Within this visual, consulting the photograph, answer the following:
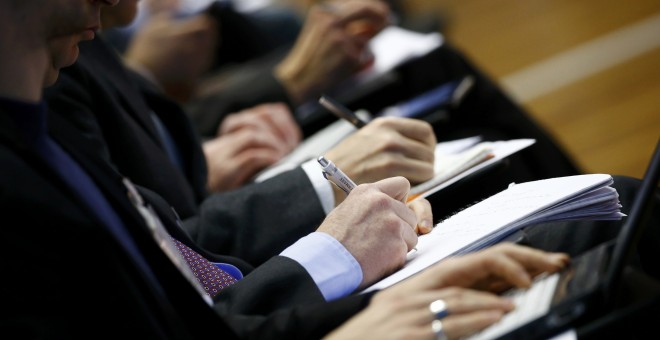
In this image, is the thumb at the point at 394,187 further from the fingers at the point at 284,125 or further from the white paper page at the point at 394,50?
the white paper page at the point at 394,50

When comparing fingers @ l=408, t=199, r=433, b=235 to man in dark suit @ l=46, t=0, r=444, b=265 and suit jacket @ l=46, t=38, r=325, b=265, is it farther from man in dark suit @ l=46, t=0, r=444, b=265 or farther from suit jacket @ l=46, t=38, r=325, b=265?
suit jacket @ l=46, t=38, r=325, b=265

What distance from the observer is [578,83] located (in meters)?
3.16

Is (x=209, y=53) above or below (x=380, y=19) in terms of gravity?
below

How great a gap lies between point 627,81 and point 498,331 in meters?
2.48

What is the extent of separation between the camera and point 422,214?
3.67ft

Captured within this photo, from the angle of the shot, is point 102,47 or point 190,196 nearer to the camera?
point 190,196

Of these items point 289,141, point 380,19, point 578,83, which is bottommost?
point 578,83

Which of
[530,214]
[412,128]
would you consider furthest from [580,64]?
[530,214]

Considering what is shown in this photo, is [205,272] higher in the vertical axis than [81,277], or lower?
lower

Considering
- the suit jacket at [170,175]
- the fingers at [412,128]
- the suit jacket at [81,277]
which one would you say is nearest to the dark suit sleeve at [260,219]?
the suit jacket at [170,175]

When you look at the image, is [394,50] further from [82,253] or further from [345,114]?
[82,253]

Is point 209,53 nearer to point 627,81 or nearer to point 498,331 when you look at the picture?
point 627,81

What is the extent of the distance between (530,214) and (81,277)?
1.34 ft

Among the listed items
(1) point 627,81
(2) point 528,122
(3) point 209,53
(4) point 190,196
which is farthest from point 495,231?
(1) point 627,81
